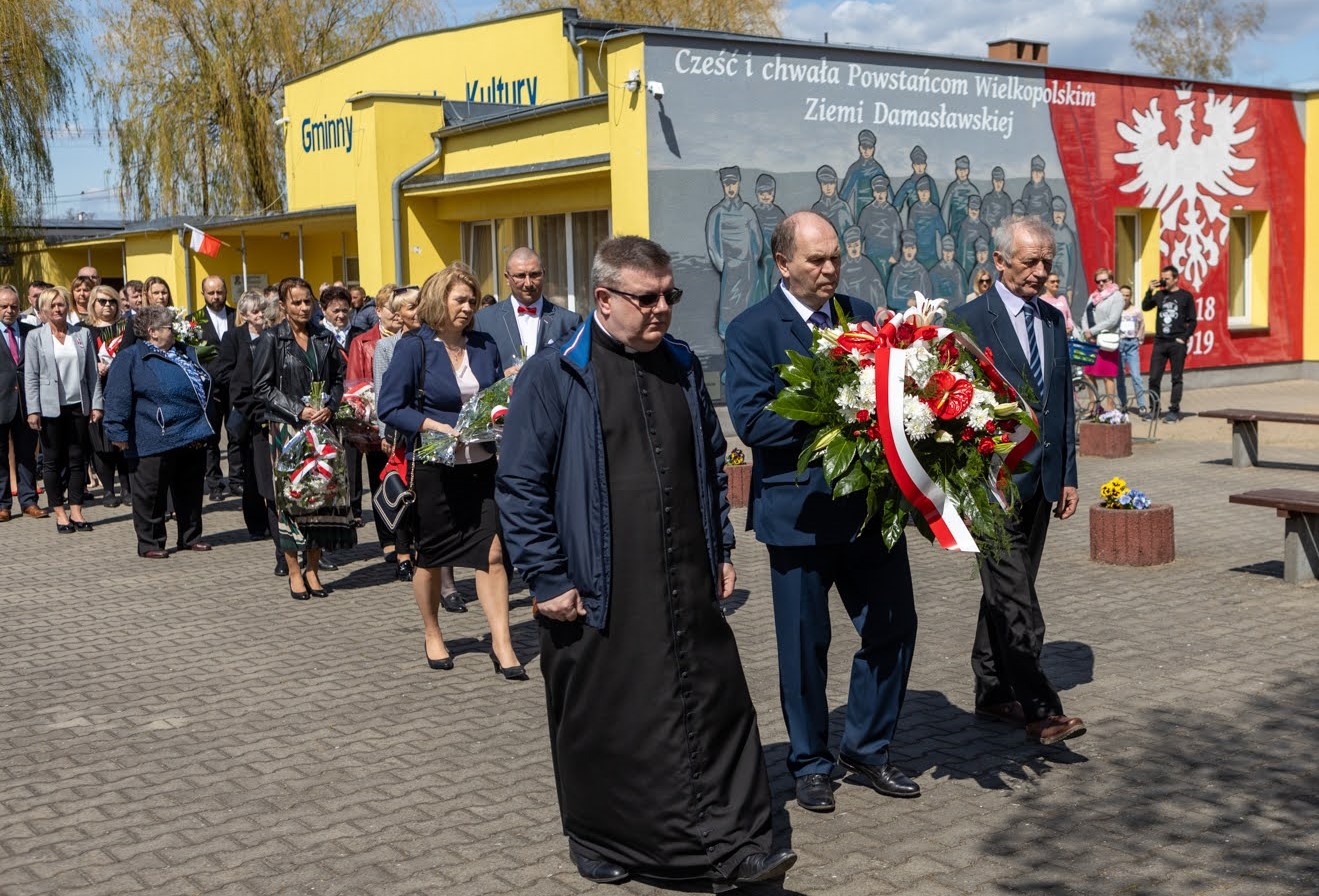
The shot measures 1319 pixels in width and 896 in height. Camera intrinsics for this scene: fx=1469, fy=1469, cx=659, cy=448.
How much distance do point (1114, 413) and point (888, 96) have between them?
6175 millimetres

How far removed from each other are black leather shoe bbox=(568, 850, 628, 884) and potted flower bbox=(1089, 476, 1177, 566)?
6046 mm

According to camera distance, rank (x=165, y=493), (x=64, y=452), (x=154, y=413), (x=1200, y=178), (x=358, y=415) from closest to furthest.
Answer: (x=358, y=415) → (x=154, y=413) → (x=165, y=493) → (x=64, y=452) → (x=1200, y=178)

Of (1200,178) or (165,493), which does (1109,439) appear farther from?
(1200,178)

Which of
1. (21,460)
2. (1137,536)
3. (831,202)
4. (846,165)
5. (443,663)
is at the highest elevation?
(846,165)

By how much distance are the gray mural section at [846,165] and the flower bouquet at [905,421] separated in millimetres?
12696

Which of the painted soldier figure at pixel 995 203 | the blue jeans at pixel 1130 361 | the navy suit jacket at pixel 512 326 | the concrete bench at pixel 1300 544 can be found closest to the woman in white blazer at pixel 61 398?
the navy suit jacket at pixel 512 326

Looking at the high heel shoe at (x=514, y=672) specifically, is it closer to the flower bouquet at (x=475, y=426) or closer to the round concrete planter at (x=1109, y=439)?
the flower bouquet at (x=475, y=426)

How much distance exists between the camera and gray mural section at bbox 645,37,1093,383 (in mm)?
18016

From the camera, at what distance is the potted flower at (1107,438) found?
51.9 feet

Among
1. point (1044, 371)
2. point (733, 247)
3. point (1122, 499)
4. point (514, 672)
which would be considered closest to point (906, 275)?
point (733, 247)

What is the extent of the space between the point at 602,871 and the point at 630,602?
900 mm

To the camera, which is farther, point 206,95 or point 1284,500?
point 206,95

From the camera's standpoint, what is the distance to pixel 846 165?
1953 cm

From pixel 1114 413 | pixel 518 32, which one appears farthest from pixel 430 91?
pixel 1114 413
